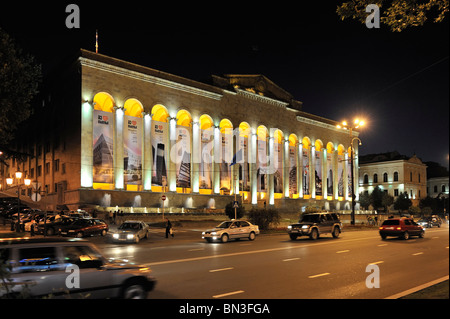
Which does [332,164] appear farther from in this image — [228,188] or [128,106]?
[128,106]

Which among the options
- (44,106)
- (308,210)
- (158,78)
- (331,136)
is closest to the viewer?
(308,210)

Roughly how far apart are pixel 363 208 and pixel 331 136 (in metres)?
20.6

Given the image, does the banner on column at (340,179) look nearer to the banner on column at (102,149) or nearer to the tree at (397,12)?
the banner on column at (102,149)

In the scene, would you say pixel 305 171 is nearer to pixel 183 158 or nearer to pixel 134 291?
pixel 183 158

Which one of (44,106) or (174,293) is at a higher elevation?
(44,106)

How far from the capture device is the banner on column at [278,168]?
72.0 metres

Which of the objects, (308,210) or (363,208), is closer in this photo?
(308,210)

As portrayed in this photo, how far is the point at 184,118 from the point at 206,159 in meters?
7.38

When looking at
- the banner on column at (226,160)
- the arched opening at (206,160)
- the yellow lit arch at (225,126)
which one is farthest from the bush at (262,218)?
the yellow lit arch at (225,126)

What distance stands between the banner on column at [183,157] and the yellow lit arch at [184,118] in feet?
7.34

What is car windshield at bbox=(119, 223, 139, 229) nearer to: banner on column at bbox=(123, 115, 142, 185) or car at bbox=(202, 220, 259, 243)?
car at bbox=(202, 220, 259, 243)

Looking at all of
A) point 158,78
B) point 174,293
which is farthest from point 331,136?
point 174,293

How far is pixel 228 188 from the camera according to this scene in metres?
64.2

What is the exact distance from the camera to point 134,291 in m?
8.49
